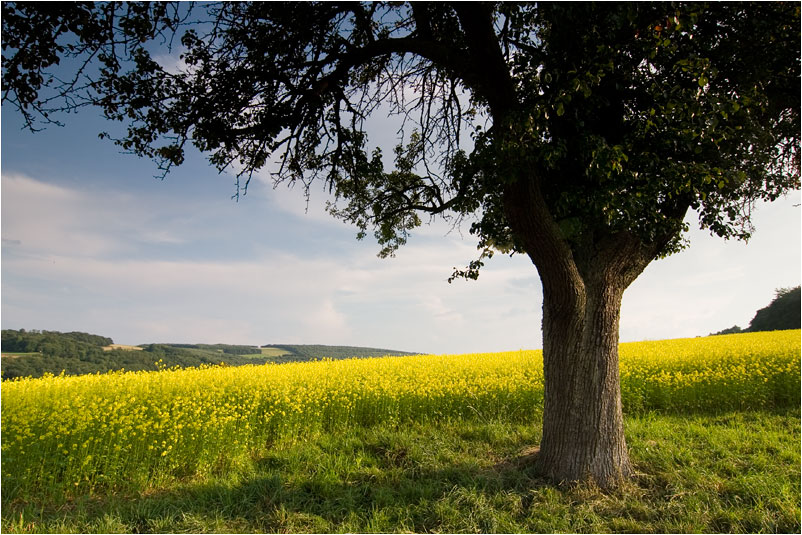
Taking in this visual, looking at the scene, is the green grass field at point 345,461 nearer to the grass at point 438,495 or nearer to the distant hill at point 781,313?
the grass at point 438,495

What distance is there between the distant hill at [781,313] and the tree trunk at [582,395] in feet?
150

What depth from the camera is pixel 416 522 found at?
5.21 metres

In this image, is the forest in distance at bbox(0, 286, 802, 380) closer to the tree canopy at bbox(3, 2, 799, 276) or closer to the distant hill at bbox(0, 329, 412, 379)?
the distant hill at bbox(0, 329, 412, 379)

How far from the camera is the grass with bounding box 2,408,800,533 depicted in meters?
5.11

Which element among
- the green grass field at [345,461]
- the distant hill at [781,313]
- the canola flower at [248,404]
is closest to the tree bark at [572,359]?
the green grass field at [345,461]

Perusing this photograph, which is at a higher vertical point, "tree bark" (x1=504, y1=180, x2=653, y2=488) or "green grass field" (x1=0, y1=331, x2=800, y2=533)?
"tree bark" (x1=504, y1=180, x2=653, y2=488)

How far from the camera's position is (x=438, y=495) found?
581cm

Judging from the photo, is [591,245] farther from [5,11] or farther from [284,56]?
[5,11]

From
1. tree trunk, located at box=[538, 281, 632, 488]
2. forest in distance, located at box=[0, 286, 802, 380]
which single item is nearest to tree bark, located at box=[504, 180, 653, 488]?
tree trunk, located at box=[538, 281, 632, 488]

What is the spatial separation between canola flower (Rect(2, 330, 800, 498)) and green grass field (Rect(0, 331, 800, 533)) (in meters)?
0.04

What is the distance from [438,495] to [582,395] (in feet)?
7.54

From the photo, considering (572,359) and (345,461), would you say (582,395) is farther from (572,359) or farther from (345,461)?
(345,461)

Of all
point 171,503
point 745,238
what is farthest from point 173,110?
point 745,238

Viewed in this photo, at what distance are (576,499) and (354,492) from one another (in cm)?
278
